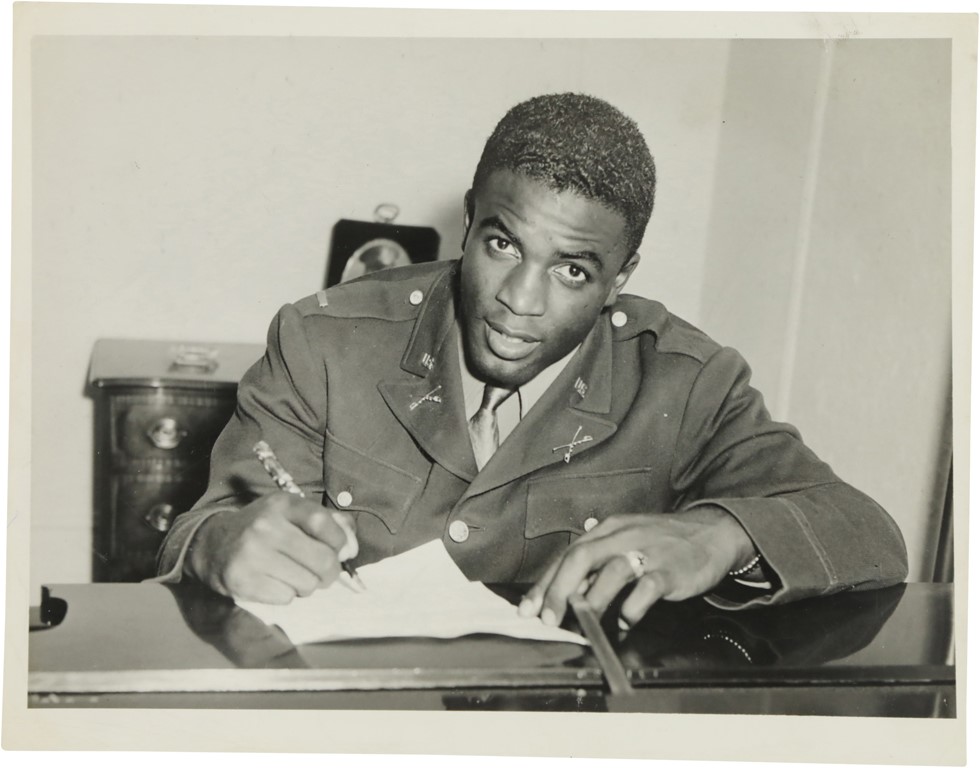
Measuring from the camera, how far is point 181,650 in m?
0.83

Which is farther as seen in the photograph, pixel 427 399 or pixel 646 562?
pixel 427 399

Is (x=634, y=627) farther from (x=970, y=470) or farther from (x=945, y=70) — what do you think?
(x=945, y=70)

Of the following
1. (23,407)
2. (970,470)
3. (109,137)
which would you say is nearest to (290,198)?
(109,137)

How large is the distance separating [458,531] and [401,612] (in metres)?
0.36

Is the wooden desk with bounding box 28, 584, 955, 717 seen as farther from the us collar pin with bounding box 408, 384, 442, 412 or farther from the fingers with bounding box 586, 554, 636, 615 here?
the us collar pin with bounding box 408, 384, 442, 412

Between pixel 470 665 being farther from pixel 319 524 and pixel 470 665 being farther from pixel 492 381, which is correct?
pixel 492 381

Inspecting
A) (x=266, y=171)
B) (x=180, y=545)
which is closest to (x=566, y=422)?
(x=180, y=545)

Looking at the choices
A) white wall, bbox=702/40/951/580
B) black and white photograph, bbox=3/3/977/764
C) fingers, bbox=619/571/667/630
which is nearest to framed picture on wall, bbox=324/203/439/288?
black and white photograph, bbox=3/3/977/764

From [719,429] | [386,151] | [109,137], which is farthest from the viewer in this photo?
[386,151]

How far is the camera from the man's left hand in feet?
3.14

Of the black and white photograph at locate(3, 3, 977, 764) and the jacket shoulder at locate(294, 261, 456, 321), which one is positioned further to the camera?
the jacket shoulder at locate(294, 261, 456, 321)

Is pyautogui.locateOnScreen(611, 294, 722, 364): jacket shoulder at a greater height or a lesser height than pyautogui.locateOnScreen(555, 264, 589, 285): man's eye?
lesser

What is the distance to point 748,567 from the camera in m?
1.11

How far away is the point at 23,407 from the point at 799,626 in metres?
1.10
